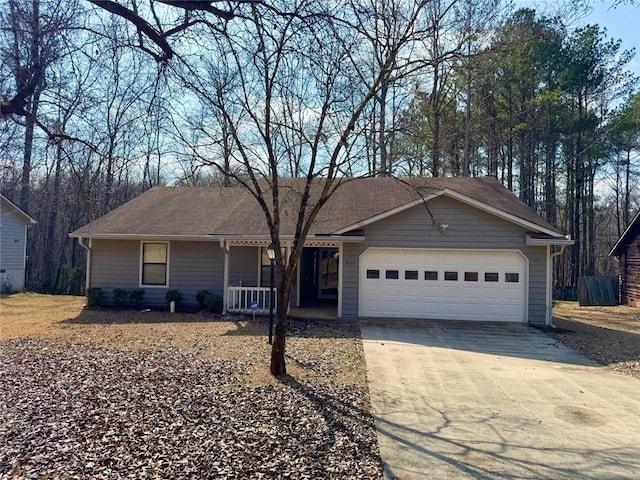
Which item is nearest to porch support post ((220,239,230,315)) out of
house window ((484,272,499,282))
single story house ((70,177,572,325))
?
single story house ((70,177,572,325))

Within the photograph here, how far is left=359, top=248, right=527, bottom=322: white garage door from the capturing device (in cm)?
1222

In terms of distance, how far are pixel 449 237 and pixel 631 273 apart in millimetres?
14017

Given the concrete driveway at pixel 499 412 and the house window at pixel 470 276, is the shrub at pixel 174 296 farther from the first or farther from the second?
the house window at pixel 470 276

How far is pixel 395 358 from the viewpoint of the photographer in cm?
830

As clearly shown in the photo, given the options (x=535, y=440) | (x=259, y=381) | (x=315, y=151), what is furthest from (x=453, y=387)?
(x=315, y=151)

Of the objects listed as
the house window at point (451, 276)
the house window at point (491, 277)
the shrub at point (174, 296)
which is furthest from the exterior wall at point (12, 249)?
the house window at point (491, 277)

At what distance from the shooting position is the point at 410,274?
1250 cm

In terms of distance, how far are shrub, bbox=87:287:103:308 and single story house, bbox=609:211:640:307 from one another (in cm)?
2188

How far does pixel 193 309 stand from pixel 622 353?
11.0 meters

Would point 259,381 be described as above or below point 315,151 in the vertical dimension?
below

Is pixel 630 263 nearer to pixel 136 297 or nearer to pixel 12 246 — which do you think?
pixel 136 297

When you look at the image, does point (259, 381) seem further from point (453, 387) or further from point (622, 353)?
point (622, 353)

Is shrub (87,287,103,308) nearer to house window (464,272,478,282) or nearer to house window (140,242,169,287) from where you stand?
house window (140,242,169,287)

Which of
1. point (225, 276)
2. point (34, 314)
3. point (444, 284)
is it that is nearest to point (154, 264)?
point (225, 276)
